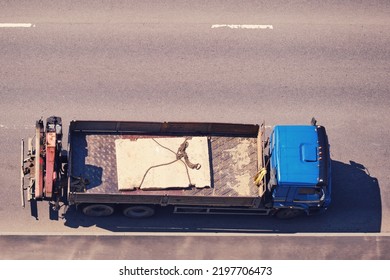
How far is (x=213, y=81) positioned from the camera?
24.2 m

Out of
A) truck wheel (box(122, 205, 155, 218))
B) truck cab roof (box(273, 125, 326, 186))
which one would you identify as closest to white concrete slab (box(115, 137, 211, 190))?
truck wheel (box(122, 205, 155, 218))

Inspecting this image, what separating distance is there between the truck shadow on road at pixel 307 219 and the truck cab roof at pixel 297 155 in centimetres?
313

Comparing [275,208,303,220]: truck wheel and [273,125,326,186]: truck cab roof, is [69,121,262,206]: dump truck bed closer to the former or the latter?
[273,125,326,186]: truck cab roof

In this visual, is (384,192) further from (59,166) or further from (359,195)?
(59,166)

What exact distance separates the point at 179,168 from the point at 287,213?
14.6 feet

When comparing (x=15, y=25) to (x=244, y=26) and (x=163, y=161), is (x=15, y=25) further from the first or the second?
(x=244, y=26)

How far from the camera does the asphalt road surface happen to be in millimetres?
22375

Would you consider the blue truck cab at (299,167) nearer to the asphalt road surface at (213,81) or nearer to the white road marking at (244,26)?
the asphalt road surface at (213,81)

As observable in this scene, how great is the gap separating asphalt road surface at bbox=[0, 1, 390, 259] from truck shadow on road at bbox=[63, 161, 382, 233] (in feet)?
0.13

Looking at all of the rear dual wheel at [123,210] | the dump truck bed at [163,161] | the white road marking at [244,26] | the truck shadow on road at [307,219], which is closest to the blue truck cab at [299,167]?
the dump truck bed at [163,161]

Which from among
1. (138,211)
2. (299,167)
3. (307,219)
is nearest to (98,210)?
(138,211)

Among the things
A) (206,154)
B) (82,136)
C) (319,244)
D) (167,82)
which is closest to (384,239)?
(319,244)

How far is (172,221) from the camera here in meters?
22.2

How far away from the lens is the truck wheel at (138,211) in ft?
69.5
